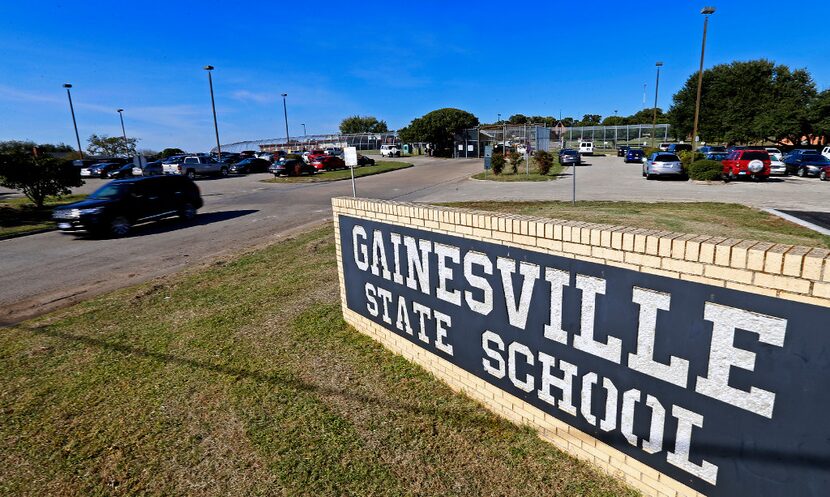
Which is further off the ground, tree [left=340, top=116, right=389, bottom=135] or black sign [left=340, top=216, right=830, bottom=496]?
tree [left=340, top=116, right=389, bottom=135]

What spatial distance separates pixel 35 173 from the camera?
59.7 ft

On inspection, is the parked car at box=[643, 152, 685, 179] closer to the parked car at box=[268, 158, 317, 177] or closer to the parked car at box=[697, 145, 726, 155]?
the parked car at box=[697, 145, 726, 155]

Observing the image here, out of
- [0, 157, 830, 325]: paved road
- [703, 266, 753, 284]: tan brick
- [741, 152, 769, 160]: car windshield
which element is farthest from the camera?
[741, 152, 769, 160]: car windshield

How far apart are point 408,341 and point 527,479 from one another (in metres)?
2.25

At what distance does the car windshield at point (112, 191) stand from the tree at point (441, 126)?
192 ft

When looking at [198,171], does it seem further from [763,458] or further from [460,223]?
[763,458]

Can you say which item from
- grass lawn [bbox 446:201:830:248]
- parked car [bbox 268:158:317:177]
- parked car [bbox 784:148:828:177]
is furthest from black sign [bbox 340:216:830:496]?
parked car [bbox 268:158:317:177]

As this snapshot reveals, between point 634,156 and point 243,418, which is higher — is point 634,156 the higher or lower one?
the higher one

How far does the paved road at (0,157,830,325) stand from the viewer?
9094 mm

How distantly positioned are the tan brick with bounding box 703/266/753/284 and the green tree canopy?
204 ft

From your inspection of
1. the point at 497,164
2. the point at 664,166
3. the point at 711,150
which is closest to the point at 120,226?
the point at 497,164

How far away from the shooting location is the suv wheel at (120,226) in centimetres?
1334

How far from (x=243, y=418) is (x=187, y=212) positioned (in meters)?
13.8

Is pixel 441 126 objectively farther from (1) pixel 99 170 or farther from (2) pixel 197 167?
(1) pixel 99 170
